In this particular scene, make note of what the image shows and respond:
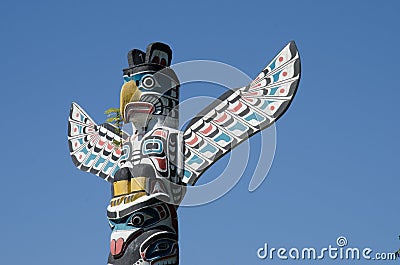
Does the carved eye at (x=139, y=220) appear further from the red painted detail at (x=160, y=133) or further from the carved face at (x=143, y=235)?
the red painted detail at (x=160, y=133)

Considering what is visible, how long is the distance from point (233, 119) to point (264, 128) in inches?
26.7

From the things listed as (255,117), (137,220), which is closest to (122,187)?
(137,220)

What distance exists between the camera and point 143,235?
1427cm

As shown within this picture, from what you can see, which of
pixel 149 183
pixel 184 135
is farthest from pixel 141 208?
pixel 184 135

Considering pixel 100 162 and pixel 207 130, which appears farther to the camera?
pixel 100 162

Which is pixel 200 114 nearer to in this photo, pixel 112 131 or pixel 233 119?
pixel 233 119

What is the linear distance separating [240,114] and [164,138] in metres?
1.39

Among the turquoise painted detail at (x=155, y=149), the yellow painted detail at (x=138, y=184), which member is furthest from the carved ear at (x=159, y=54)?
the yellow painted detail at (x=138, y=184)

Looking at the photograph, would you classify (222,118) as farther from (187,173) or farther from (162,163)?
(162,163)

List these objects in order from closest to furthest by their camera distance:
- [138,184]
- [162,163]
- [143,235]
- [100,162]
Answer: [143,235] < [138,184] < [162,163] < [100,162]

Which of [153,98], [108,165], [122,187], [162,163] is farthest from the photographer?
[108,165]

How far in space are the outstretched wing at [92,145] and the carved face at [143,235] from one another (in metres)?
2.27

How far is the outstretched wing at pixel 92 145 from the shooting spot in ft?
55.3

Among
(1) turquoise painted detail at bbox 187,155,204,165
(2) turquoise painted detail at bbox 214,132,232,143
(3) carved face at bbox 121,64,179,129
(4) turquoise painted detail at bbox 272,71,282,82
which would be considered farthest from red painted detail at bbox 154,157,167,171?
(4) turquoise painted detail at bbox 272,71,282,82
